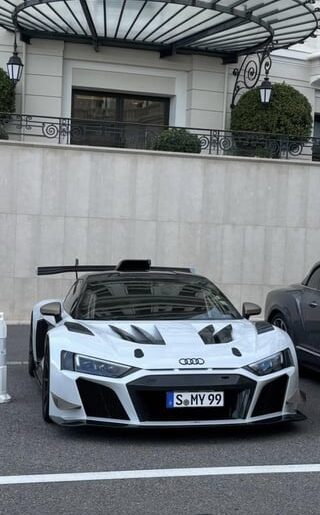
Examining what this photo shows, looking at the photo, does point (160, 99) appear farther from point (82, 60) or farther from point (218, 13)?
point (218, 13)

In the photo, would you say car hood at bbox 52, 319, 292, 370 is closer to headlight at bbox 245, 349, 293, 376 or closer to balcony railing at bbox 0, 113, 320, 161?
headlight at bbox 245, 349, 293, 376

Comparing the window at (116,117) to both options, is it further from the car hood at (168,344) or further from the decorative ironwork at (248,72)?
the car hood at (168,344)

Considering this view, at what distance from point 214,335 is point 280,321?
318cm

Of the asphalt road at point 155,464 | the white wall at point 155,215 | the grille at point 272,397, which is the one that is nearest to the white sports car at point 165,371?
the grille at point 272,397

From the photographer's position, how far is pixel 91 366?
17.8 ft

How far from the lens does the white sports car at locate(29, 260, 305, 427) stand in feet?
17.4

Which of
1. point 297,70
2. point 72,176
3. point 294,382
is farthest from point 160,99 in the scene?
point 294,382

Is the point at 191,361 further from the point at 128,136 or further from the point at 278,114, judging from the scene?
the point at 278,114

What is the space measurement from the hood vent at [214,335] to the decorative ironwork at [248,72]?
1068 cm

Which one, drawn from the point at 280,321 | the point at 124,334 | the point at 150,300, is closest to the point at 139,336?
the point at 124,334

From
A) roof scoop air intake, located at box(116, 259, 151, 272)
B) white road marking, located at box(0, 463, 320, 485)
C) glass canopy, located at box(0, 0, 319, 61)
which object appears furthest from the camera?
glass canopy, located at box(0, 0, 319, 61)

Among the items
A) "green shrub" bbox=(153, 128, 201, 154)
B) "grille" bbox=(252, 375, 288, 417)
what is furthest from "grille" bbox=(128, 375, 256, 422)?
"green shrub" bbox=(153, 128, 201, 154)

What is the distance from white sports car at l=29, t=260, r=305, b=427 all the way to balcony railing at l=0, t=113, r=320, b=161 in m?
7.93

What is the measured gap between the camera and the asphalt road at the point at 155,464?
4.24 m
